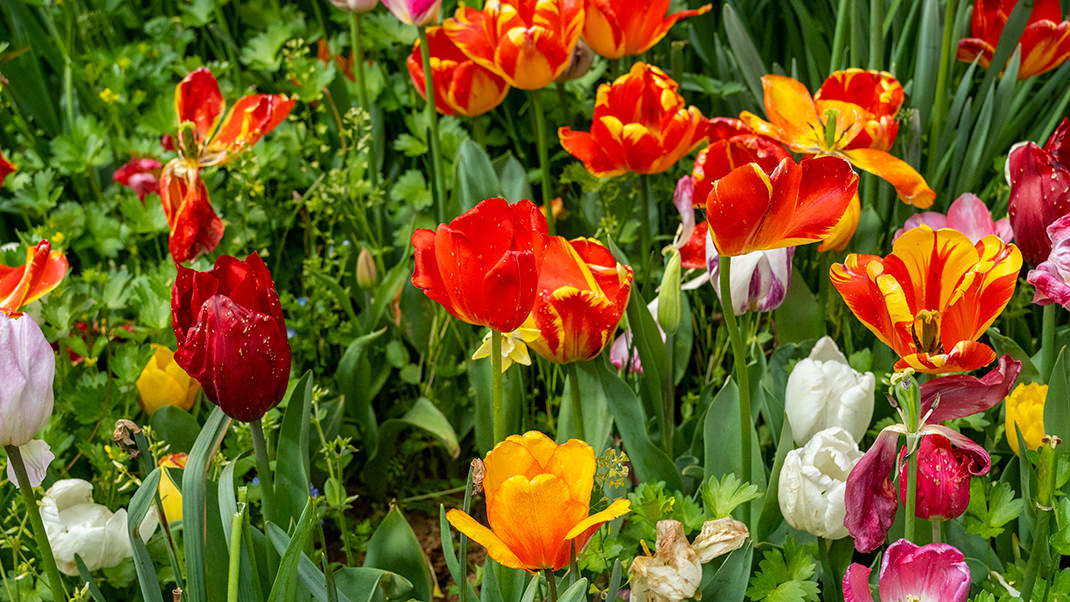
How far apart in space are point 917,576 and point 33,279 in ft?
2.91

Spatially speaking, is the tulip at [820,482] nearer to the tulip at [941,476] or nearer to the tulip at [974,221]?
the tulip at [941,476]

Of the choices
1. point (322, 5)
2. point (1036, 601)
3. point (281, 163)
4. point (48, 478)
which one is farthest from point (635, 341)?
point (322, 5)

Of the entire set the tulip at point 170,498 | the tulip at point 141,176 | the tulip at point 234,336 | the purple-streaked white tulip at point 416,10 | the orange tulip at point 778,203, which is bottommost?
the tulip at point 170,498

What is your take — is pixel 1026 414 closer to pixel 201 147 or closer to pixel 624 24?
pixel 624 24

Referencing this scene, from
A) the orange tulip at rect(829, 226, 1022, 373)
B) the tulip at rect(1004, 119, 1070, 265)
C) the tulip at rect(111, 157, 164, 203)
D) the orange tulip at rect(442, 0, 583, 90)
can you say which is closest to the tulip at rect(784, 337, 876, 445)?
the orange tulip at rect(829, 226, 1022, 373)

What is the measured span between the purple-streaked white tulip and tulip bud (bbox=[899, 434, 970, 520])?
88 cm

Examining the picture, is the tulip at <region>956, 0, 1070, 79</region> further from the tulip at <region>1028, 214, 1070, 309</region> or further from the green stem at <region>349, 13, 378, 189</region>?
the green stem at <region>349, 13, 378, 189</region>

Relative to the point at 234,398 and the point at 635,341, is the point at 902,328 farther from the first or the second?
the point at 234,398

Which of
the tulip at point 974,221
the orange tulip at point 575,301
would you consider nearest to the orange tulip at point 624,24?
the tulip at point 974,221

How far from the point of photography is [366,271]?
158 centimetres

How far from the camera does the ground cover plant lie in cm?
91

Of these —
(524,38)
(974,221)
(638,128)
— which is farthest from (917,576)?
(524,38)

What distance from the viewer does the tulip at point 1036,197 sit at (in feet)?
3.68

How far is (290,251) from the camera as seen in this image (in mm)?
1977
